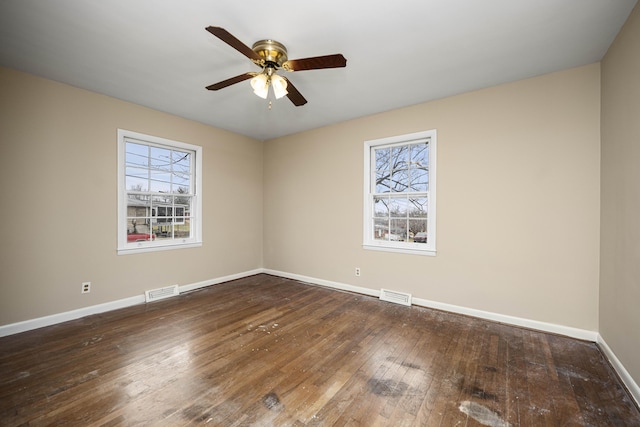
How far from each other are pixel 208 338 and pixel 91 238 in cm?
198

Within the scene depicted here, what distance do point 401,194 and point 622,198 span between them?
2.09 m

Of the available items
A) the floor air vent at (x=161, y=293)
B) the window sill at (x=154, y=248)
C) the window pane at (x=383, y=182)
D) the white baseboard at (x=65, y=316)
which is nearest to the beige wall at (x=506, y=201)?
the window pane at (x=383, y=182)

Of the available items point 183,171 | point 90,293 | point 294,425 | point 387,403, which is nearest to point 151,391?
point 294,425

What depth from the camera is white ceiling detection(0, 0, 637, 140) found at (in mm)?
1893

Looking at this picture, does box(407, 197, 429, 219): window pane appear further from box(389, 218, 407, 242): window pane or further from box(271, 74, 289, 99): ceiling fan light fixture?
box(271, 74, 289, 99): ceiling fan light fixture

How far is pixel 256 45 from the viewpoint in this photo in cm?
223

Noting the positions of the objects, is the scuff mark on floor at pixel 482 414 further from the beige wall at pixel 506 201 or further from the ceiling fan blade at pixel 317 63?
the ceiling fan blade at pixel 317 63

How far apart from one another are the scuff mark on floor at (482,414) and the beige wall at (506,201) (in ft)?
5.43

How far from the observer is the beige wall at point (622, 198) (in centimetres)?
187

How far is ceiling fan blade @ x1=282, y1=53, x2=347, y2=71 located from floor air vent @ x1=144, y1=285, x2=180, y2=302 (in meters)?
3.41

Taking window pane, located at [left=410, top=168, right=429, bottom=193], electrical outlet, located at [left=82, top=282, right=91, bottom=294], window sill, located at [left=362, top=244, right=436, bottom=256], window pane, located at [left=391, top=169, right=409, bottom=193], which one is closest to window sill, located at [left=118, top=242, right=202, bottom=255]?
electrical outlet, located at [left=82, top=282, right=91, bottom=294]

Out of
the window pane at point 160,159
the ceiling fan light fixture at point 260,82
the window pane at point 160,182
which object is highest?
the ceiling fan light fixture at point 260,82

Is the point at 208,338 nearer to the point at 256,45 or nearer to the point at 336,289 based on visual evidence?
the point at 336,289

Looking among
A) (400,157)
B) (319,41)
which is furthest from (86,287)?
(400,157)
